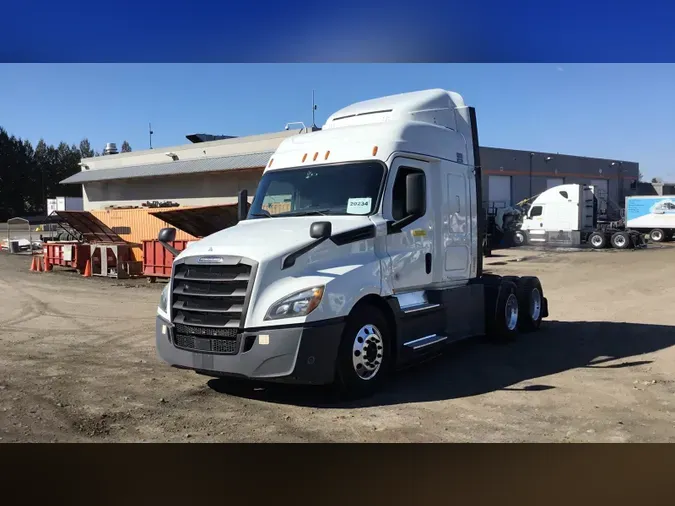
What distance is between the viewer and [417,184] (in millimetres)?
7023

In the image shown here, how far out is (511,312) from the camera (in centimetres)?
985

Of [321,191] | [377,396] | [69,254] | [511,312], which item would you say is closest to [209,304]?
[321,191]

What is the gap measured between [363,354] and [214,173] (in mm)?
27365

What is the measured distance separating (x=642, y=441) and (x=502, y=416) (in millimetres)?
1253

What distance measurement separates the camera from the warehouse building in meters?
31.2

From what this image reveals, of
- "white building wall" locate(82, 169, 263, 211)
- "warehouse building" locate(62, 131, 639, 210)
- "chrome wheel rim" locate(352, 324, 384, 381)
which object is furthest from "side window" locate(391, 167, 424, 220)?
"white building wall" locate(82, 169, 263, 211)

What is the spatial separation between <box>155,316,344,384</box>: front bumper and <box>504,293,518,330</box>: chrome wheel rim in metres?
4.38

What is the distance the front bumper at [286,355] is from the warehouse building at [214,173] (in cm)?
2238

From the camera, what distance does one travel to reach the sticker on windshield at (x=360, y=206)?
270 inches

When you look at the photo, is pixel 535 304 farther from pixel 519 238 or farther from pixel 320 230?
pixel 519 238

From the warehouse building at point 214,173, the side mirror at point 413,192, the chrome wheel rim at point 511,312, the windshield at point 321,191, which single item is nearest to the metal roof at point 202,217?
the warehouse building at point 214,173

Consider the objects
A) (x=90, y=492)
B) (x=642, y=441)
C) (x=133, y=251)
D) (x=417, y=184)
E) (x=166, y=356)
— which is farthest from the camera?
(x=133, y=251)

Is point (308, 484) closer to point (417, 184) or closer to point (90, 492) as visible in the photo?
point (90, 492)
